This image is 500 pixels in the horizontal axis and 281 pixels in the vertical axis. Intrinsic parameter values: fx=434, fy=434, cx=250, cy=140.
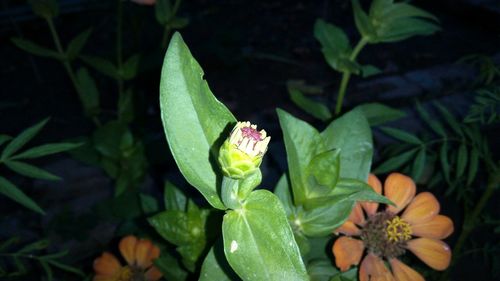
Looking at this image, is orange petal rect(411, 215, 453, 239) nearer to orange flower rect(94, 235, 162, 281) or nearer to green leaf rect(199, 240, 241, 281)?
green leaf rect(199, 240, 241, 281)

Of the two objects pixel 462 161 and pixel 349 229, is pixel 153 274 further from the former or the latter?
pixel 462 161

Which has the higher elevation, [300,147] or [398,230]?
[300,147]

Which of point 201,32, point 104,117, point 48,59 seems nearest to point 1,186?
point 104,117

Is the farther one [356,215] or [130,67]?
[130,67]

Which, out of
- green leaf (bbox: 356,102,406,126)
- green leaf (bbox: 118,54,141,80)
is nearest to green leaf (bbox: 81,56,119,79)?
green leaf (bbox: 118,54,141,80)

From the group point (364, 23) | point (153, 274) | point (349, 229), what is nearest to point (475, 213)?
point (349, 229)

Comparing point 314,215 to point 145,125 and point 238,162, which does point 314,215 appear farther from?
point 145,125

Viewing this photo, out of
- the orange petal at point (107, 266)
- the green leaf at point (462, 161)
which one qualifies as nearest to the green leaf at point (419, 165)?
the green leaf at point (462, 161)
